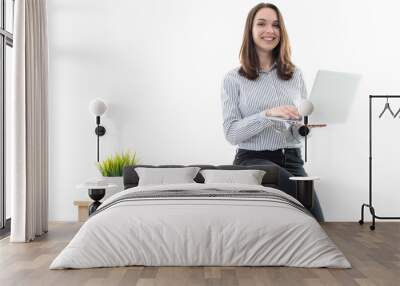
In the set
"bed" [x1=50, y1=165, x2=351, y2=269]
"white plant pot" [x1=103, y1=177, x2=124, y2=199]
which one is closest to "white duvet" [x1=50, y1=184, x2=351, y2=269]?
"bed" [x1=50, y1=165, x2=351, y2=269]

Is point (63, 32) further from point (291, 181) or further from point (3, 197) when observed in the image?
point (291, 181)

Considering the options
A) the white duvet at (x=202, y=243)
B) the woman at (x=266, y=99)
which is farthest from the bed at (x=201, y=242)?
the woman at (x=266, y=99)

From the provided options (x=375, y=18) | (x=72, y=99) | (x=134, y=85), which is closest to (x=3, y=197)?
(x=72, y=99)

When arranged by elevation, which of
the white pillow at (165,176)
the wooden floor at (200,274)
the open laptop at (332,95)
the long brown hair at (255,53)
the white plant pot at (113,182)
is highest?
the long brown hair at (255,53)

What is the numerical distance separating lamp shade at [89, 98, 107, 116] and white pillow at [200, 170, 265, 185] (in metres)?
1.50

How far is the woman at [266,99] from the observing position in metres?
5.58

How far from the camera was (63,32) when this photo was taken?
6465mm

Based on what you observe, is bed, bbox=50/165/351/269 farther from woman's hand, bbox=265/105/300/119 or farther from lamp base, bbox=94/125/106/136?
lamp base, bbox=94/125/106/136

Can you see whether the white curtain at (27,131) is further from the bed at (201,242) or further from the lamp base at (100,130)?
the bed at (201,242)

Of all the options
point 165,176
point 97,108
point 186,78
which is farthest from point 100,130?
point 165,176

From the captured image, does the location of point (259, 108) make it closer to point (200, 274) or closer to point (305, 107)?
point (305, 107)

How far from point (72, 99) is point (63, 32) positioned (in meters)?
0.75

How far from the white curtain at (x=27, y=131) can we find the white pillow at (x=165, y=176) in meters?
0.95

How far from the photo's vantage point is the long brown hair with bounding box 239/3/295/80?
19.2 ft
